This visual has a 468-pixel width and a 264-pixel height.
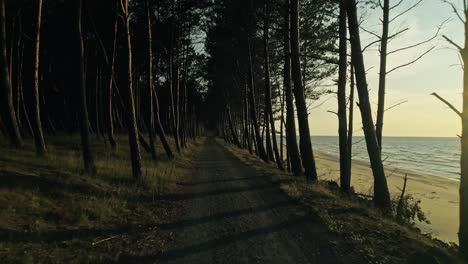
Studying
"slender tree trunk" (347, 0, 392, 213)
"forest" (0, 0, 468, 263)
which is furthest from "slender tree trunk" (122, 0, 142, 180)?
"slender tree trunk" (347, 0, 392, 213)

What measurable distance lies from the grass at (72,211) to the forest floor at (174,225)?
2 centimetres

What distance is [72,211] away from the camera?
8.81 meters

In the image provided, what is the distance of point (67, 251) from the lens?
6.75 m

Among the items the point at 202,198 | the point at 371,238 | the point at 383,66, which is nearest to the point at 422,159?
the point at 383,66

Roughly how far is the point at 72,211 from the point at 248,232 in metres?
3.46

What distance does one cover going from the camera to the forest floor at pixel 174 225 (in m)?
6.79

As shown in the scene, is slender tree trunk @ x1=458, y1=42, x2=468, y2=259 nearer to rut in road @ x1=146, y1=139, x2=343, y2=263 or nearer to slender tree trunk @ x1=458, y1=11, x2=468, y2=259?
slender tree trunk @ x1=458, y1=11, x2=468, y2=259

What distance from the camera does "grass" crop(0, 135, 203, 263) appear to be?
267 inches

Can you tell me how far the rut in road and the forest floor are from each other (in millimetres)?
17

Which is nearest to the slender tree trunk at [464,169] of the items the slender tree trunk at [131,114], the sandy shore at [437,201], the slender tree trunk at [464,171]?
the slender tree trunk at [464,171]

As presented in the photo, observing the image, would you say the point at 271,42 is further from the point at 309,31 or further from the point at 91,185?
the point at 91,185

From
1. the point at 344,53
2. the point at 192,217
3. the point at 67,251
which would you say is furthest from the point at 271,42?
the point at 67,251

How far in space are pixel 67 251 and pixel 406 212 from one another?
45.6 ft

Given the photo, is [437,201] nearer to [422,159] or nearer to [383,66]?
[383,66]
